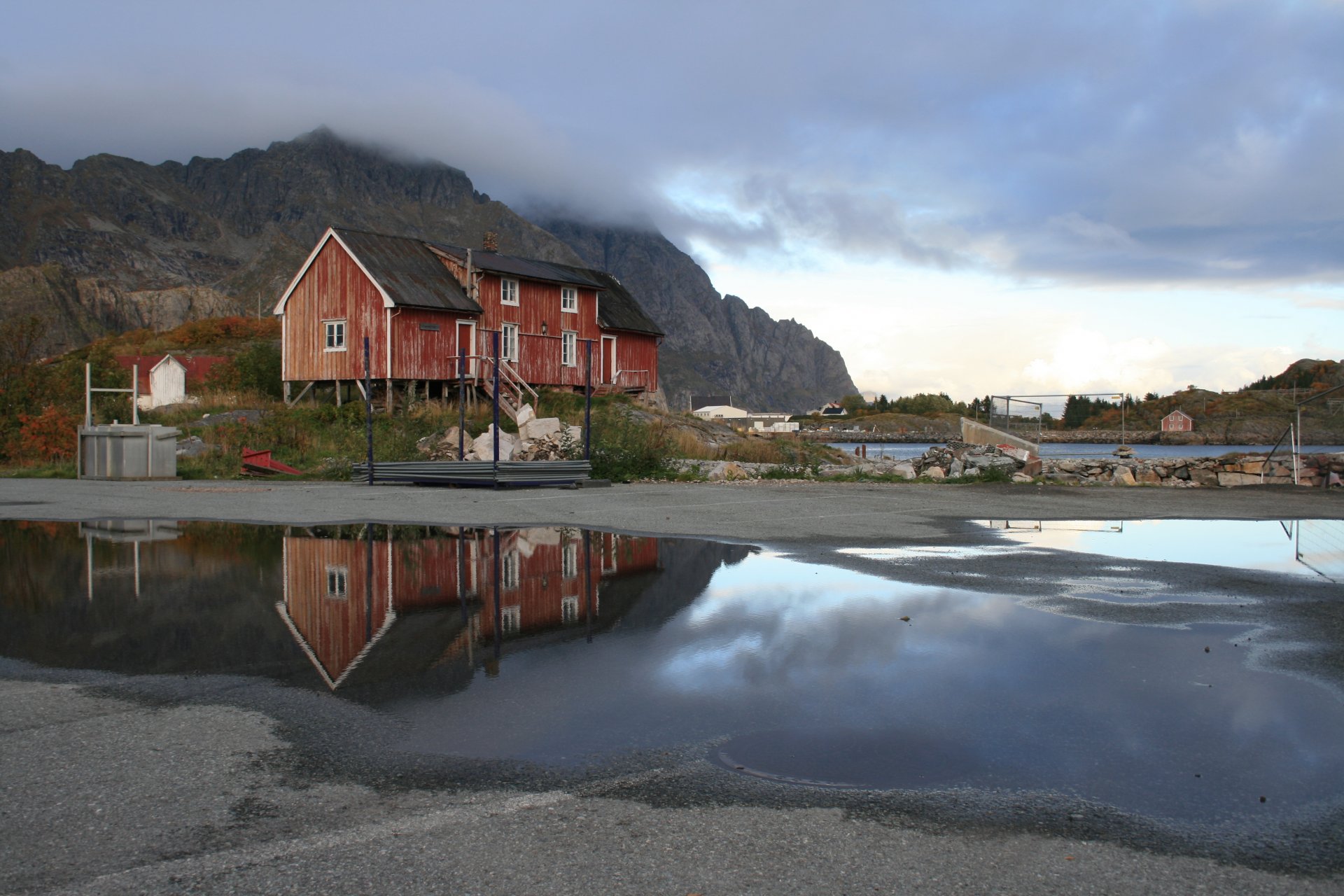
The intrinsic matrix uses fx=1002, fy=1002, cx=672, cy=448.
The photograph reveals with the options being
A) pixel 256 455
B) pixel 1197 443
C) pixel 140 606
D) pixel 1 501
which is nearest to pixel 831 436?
pixel 1197 443

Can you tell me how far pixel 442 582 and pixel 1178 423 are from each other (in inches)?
3326

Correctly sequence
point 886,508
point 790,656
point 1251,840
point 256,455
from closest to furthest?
point 1251,840 → point 790,656 → point 886,508 → point 256,455

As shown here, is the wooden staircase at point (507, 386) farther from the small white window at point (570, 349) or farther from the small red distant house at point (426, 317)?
the small white window at point (570, 349)

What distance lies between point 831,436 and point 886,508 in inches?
4289

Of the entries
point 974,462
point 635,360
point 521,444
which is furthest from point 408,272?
point 974,462

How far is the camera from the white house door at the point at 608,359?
4694 centimetres

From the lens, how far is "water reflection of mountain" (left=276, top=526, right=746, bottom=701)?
6258mm

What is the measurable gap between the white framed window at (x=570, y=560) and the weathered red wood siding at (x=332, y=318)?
2747cm

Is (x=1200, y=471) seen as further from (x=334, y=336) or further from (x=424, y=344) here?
(x=334, y=336)

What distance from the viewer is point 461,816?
3811mm

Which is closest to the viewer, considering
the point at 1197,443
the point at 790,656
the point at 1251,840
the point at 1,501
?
the point at 1251,840

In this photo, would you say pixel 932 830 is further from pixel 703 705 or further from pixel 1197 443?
pixel 1197 443

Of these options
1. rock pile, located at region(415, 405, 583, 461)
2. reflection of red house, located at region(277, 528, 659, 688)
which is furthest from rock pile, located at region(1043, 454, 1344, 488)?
reflection of red house, located at region(277, 528, 659, 688)

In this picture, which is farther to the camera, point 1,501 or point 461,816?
point 1,501
